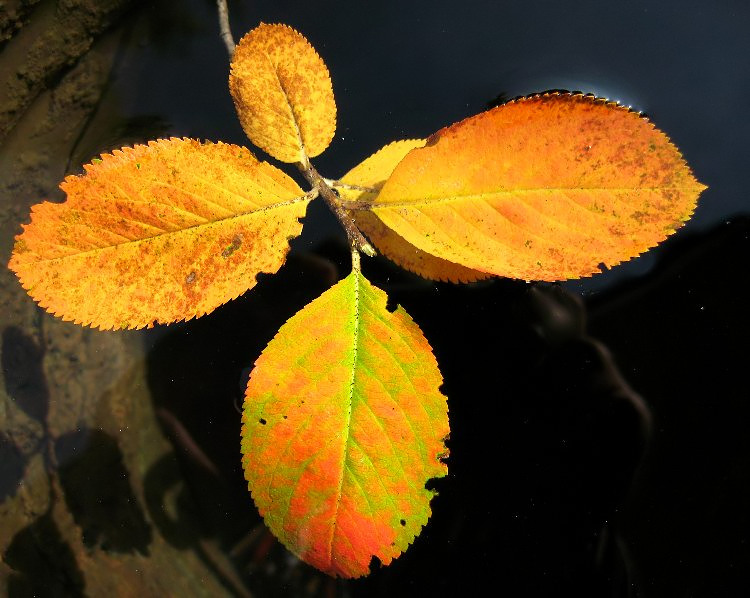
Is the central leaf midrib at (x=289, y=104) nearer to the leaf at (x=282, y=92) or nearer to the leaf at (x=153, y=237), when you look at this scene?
the leaf at (x=282, y=92)

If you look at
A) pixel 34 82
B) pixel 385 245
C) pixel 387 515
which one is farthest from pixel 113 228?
pixel 34 82

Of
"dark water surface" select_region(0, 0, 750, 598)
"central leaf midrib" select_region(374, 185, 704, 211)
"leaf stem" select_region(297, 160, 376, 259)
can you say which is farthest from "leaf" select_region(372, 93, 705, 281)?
"dark water surface" select_region(0, 0, 750, 598)

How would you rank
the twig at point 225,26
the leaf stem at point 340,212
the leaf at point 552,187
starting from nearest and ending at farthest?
the leaf at point 552,187
the leaf stem at point 340,212
the twig at point 225,26

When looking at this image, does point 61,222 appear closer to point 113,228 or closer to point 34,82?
point 113,228

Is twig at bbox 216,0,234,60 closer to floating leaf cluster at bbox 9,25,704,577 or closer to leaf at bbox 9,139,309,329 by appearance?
floating leaf cluster at bbox 9,25,704,577

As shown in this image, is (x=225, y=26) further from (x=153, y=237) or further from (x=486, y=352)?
(x=486, y=352)

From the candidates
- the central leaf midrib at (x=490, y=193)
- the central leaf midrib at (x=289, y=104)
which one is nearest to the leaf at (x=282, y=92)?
the central leaf midrib at (x=289, y=104)
